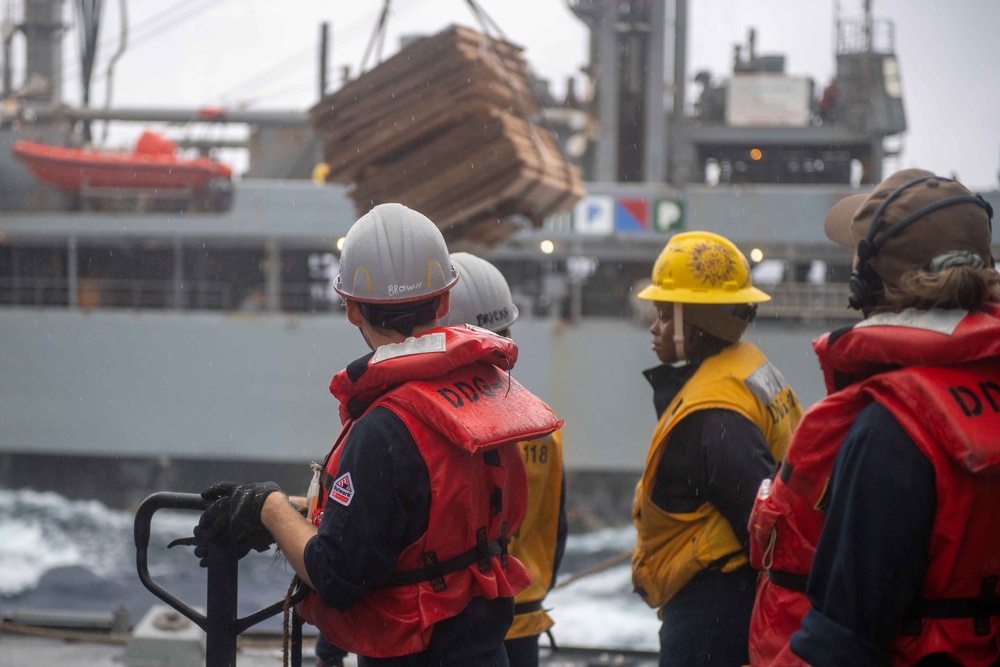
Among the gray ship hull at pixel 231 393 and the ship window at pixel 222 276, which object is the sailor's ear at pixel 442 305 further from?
the ship window at pixel 222 276

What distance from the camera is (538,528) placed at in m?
2.96

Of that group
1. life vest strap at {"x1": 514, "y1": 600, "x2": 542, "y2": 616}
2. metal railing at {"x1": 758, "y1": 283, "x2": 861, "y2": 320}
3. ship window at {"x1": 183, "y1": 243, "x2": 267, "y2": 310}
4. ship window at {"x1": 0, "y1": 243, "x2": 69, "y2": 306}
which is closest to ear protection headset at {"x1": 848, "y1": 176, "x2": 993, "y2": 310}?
life vest strap at {"x1": 514, "y1": 600, "x2": 542, "y2": 616}

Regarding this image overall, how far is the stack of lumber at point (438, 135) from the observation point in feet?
12.9

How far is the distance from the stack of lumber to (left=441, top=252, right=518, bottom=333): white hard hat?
92cm

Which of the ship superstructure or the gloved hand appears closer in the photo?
the gloved hand

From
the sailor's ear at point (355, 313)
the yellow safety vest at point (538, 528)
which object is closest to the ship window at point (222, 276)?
the yellow safety vest at point (538, 528)

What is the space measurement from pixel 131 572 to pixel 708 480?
43.5 ft

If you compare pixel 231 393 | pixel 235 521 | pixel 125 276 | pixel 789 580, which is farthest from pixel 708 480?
pixel 125 276

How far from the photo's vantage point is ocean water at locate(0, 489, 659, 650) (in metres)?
11.5

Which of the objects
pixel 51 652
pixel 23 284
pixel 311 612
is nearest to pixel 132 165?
pixel 23 284

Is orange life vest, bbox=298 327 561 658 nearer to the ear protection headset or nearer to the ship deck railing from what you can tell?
the ear protection headset

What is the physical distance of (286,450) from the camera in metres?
16.4

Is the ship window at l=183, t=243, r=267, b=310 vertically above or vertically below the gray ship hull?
above

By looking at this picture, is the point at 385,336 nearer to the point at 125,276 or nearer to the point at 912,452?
the point at 912,452
